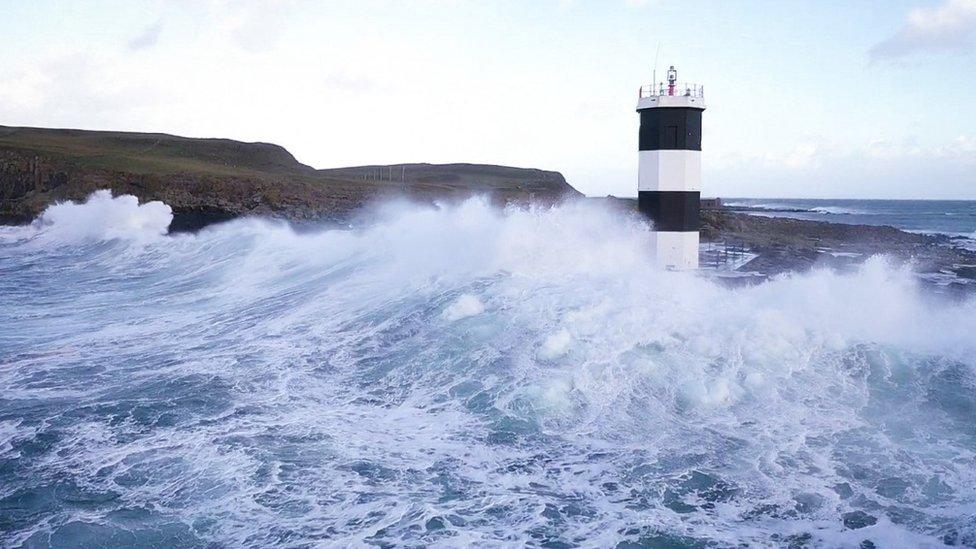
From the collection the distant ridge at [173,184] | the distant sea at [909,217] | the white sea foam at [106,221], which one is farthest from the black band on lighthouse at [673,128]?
the distant sea at [909,217]

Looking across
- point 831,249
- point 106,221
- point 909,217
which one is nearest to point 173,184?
point 106,221

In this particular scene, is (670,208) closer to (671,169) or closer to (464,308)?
(671,169)

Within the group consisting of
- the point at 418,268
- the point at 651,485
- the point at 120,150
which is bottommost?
the point at 651,485

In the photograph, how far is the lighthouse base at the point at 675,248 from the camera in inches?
490

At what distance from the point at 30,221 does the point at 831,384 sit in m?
33.7

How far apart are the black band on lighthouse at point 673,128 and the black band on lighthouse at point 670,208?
0.77 meters

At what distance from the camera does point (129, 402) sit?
24.5 feet

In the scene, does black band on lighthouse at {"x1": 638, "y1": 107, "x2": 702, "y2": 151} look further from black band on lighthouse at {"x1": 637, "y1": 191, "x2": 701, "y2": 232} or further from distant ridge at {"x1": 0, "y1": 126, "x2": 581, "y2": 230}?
distant ridge at {"x1": 0, "y1": 126, "x2": 581, "y2": 230}

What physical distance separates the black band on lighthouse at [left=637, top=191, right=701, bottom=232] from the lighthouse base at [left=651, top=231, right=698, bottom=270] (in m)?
0.10

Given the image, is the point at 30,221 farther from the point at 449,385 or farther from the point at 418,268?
the point at 449,385

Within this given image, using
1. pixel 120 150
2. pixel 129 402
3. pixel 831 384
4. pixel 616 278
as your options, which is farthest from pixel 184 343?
pixel 120 150

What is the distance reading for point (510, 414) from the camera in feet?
22.9

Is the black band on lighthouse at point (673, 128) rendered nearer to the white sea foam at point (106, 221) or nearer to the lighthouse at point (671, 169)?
the lighthouse at point (671, 169)

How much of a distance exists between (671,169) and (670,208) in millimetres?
652
